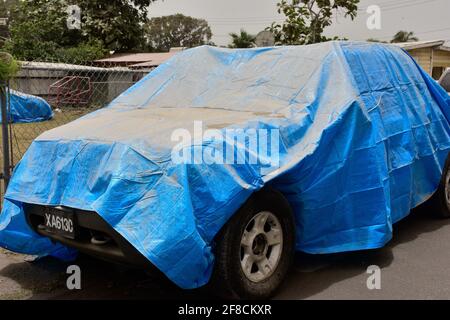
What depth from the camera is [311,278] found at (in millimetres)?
4082

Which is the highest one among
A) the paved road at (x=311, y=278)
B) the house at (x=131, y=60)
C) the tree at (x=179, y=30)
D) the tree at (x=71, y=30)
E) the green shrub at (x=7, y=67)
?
the tree at (x=179, y=30)

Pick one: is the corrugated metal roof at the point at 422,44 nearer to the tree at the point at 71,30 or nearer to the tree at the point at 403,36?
the tree at the point at 71,30


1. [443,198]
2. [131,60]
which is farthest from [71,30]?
[443,198]

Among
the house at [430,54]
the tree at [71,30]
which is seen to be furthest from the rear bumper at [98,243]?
the tree at [71,30]


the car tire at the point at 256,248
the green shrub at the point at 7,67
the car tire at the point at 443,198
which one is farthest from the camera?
the car tire at the point at 443,198

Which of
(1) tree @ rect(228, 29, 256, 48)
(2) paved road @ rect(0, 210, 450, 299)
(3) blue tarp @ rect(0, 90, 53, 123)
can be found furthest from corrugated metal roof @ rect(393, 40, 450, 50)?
(2) paved road @ rect(0, 210, 450, 299)

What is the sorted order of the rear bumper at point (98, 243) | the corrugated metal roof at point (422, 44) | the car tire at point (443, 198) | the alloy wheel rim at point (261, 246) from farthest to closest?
the corrugated metal roof at point (422, 44) → the car tire at point (443, 198) → the alloy wheel rim at point (261, 246) → the rear bumper at point (98, 243)

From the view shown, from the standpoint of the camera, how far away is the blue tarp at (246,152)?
3.14 meters

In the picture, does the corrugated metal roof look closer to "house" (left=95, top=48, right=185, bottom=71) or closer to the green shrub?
"house" (left=95, top=48, right=185, bottom=71)

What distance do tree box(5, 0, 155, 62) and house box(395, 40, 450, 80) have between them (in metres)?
15.0

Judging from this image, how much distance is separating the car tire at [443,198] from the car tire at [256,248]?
253cm

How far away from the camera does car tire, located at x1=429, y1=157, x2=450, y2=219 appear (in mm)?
5527
